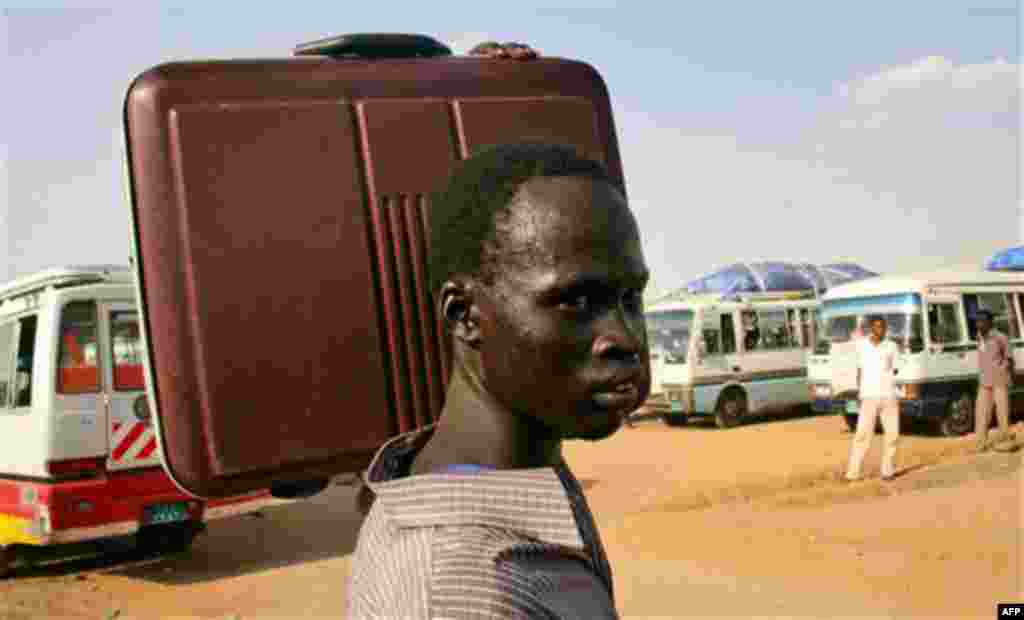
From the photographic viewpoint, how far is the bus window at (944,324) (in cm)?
1513

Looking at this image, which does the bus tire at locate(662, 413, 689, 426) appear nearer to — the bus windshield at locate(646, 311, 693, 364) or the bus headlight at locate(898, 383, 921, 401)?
the bus windshield at locate(646, 311, 693, 364)

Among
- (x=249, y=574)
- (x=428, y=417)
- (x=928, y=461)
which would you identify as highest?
(x=428, y=417)

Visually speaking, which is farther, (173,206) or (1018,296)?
(1018,296)

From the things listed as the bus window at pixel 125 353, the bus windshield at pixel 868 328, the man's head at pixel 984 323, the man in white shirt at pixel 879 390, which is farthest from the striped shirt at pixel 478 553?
the bus windshield at pixel 868 328

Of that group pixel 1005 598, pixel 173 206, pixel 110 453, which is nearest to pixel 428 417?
pixel 173 206

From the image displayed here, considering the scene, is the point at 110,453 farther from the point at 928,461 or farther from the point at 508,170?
the point at 928,461

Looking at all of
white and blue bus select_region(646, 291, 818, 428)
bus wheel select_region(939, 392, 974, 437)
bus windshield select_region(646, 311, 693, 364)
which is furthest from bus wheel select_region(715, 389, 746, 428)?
bus wheel select_region(939, 392, 974, 437)

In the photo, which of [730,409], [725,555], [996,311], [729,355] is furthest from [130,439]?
[996,311]

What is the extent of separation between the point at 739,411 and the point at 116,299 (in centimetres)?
1237

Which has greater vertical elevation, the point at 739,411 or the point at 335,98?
the point at 335,98

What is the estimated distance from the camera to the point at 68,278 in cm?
809

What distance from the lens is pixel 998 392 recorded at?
13734 millimetres

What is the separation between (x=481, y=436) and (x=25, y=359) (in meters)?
7.98

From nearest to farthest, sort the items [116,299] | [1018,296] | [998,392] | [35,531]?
[35,531]
[116,299]
[998,392]
[1018,296]
